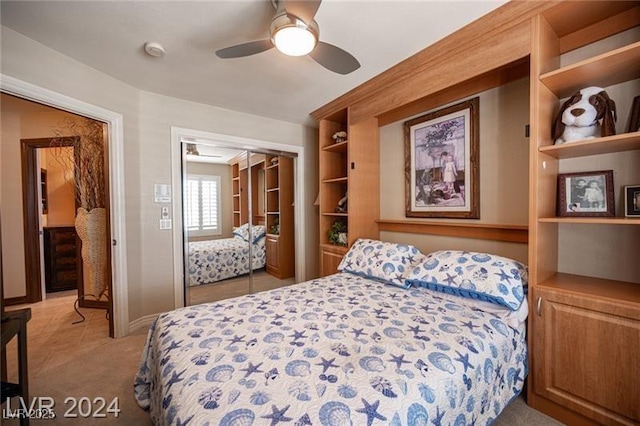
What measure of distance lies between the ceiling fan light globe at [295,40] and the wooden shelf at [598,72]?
138 cm

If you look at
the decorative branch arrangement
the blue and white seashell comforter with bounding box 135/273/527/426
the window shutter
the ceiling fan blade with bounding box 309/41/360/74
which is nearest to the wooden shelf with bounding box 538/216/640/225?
the blue and white seashell comforter with bounding box 135/273/527/426

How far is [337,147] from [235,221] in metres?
1.67

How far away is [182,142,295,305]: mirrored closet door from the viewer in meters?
3.26

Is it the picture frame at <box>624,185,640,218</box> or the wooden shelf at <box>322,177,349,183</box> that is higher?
the wooden shelf at <box>322,177,349,183</box>

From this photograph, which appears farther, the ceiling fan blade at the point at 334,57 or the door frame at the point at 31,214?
the door frame at the point at 31,214

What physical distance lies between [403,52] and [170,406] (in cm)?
256

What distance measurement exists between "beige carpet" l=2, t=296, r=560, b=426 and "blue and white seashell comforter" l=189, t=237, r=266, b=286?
2.71 ft

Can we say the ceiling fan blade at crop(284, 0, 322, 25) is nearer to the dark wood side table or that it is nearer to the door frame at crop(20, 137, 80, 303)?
the dark wood side table

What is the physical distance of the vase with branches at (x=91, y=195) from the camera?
304 cm

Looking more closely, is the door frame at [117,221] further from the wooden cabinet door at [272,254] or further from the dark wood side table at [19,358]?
the wooden cabinet door at [272,254]

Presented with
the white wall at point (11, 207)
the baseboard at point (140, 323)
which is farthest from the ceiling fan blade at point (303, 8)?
the white wall at point (11, 207)

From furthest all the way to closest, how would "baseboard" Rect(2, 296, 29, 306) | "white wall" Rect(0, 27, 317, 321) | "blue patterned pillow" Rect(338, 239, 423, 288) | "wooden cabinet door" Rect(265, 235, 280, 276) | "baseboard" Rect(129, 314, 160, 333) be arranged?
"wooden cabinet door" Rect(265, 235, 280, 276) → "baseboard" Rect(2, 296, 29, 306) → "baseboard" Rect(129, 314, 160, 333) → "white wall" Rect(0, 27, 317, 321) → "blue patterned pillow" Rect(338, 239, 423, 288)

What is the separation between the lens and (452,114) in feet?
7.89

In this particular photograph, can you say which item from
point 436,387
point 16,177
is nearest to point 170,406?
point 436,387
